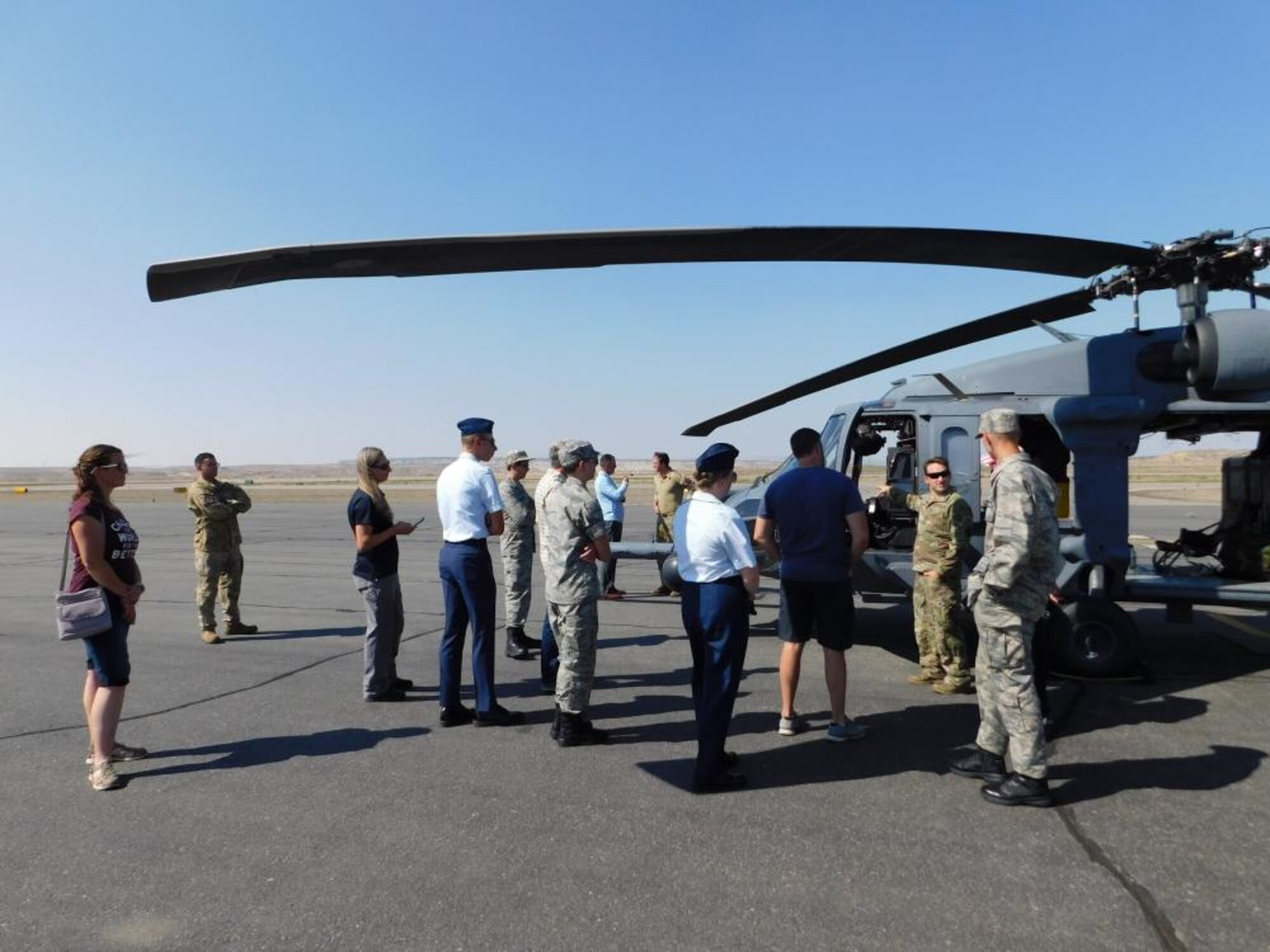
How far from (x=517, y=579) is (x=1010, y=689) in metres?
4.17

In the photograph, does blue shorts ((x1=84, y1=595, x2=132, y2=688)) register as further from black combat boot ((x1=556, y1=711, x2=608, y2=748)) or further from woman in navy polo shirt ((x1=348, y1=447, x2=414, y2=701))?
black combat boot ((x1=556, y1=711, x2=608, y2=748))

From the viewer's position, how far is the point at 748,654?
6719 millimetres

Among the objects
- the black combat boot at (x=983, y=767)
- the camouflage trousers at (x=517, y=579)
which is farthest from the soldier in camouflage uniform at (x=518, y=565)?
the black combat boot at (x=983, y=767)

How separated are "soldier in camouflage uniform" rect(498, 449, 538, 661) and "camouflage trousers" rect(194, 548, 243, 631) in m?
2.85

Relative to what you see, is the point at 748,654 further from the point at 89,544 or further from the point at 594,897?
the point at 89,544

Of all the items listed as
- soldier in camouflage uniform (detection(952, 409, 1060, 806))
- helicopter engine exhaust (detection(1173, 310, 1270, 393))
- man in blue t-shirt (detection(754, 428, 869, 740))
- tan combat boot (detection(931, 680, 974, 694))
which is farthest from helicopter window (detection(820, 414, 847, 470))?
soldier in camouflage uniform (detection(952, 409, 1060, 806))

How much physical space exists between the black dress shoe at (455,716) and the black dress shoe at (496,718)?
10 cm

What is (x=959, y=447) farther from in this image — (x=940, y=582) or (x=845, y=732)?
(x=845, y=732)

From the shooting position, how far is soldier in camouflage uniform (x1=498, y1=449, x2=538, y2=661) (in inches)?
266

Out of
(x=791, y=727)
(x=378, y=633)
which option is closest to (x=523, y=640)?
(x=378, y=633)

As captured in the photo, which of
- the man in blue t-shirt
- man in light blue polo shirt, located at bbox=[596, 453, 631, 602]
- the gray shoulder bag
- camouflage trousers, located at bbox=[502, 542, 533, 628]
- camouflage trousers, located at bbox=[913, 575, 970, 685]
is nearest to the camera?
the gray shoulder bag

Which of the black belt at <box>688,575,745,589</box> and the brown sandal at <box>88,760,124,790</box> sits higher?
the black belt at <box>688,575,745,589</box>

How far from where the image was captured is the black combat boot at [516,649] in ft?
22.3

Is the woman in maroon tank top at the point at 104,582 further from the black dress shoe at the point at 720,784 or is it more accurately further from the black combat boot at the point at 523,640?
the black combat boot at the point at 523,640
